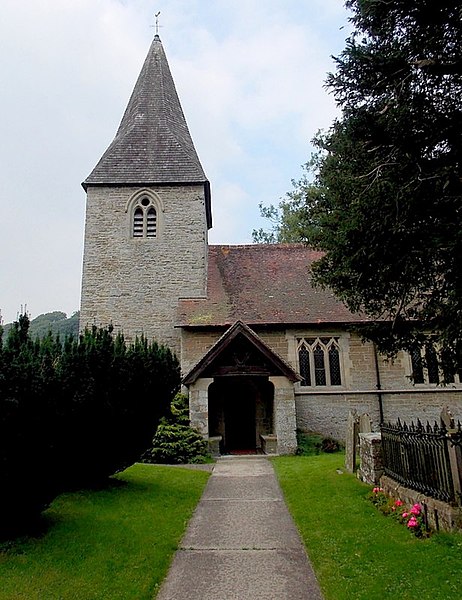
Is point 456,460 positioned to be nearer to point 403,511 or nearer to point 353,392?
point 403,511

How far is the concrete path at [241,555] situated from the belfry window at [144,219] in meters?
13.1

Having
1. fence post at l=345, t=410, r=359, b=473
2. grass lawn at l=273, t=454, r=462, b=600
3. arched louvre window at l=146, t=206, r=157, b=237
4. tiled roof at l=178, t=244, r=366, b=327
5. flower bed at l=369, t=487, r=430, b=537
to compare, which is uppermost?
arched louvre window at l=146, t=206, r=157, b=237

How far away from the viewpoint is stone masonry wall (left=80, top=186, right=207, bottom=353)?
19.1 meters

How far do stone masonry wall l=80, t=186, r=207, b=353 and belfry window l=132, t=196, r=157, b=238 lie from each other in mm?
268

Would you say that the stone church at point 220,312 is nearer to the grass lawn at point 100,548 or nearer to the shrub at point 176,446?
the shrub at point 176,446

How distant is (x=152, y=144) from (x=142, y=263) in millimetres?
6010

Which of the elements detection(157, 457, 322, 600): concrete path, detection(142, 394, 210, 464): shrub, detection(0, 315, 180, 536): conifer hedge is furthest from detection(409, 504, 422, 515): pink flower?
detection(142, 394, 210, 464): shrub

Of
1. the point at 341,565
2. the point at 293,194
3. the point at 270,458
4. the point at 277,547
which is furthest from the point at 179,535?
the point at 293,194

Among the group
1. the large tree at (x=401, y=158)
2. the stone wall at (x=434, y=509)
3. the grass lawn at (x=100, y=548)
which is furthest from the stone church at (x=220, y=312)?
the stone wall at (x=434, y=509)

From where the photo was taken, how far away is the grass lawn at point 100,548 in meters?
4.70

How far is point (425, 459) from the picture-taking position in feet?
21.6

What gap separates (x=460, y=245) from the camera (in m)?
7.31

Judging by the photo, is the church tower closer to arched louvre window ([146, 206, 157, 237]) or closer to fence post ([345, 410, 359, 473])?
arched louvre window ([146, 206, 157, 237])

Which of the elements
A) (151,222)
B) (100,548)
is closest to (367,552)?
(100,548)
